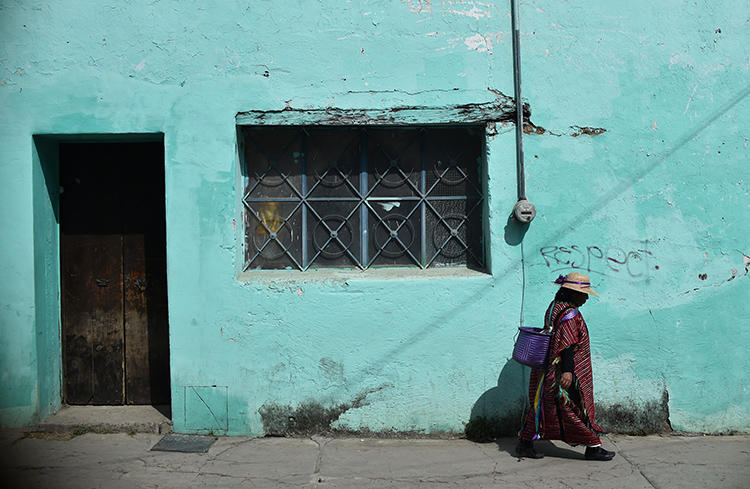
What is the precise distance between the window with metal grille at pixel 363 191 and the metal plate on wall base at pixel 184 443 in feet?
4.46

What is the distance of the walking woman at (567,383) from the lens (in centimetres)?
404

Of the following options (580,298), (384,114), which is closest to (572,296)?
(580,298)

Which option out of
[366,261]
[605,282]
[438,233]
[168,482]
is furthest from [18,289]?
[605,282]

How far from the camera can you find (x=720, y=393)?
184 inches

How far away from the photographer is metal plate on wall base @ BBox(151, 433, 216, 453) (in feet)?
14.5

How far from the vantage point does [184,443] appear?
454cm

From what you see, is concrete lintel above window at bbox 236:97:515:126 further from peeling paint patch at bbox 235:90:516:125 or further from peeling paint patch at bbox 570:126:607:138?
peeling paint patch at bbox 570:126:607:138

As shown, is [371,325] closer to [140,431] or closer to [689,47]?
[140,431]

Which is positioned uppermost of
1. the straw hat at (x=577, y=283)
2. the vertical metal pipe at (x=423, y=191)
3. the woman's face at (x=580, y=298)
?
the vertical metal pipe at (x=423, y=191)

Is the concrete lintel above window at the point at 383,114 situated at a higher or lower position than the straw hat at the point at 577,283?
higher

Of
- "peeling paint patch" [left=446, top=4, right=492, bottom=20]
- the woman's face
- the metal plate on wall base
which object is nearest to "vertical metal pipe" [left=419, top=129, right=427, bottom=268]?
"peeling paint patch" [left=446, top=4, right=492, bottom=20]

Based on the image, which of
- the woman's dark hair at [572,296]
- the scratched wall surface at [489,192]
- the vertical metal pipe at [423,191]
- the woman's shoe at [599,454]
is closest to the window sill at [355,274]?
the scratched wall surface at [489,192]

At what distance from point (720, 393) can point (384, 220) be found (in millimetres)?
2895

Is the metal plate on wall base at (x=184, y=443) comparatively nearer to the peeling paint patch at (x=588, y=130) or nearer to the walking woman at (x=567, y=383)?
the walking woman at (x=567, y=383)
